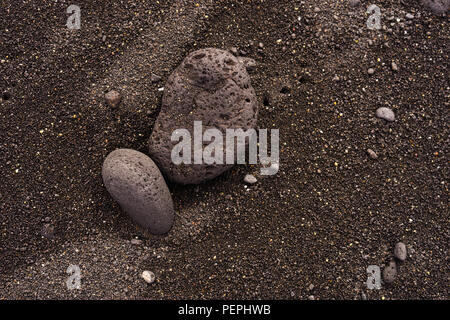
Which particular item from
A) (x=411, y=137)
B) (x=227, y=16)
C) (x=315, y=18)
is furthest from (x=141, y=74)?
(x=411, y=137)

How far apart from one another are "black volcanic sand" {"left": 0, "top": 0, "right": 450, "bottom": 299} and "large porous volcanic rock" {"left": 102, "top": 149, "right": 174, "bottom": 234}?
0.45 feet

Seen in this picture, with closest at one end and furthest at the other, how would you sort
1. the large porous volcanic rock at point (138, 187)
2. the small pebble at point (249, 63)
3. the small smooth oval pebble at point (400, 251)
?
the large porous volcanic rock at point (138, 187), the small smooth oval pebble at point (400, 251), the small pebble at point (249, 63)

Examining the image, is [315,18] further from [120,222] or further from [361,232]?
[120,222]

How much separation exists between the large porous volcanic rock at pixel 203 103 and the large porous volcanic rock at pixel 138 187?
115 mm

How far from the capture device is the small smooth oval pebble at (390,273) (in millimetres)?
2174

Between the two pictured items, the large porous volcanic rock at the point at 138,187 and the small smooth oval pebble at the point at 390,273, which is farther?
the small smooth oval pebble at the point at 390,273

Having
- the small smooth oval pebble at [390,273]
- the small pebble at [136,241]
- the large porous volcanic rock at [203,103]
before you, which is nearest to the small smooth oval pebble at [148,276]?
the small pebble at [136,241]

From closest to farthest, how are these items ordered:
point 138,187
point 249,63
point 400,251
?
point 138,187 → point 400,251 → point 249,63

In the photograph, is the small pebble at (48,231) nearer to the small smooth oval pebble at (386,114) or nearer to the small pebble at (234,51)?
the small pebble at (234,51)

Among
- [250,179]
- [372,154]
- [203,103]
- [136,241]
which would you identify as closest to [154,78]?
[203,103]

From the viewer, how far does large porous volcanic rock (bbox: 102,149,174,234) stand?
2018 millimetres

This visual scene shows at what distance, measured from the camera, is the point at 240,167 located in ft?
7.39

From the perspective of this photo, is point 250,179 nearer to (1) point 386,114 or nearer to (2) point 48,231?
(1) point 386,114

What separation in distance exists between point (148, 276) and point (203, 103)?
1032 mm
